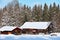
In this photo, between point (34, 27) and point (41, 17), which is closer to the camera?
point (34, 27)

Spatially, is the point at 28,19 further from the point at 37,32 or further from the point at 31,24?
the point at 37,32

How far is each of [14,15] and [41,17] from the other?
10153mm

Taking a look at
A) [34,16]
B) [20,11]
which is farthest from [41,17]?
[20,11]

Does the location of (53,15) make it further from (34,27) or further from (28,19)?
(34,27)

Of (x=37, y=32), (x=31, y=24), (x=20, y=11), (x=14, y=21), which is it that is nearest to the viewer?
(x=37, y=32)

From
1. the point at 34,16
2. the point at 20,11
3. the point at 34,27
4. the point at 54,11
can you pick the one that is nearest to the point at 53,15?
the point at 54,11

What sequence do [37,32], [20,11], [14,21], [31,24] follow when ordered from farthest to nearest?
[20,11] < [14,21] < [31,24] < [37,32]

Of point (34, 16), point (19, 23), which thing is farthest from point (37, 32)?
point (34, 16)

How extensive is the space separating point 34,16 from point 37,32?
1463 cm

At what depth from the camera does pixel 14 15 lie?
174 ft

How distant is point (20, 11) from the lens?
5653 centimetres

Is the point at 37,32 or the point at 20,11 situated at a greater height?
the point at 20,11

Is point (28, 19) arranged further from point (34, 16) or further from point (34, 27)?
point (34, 27)

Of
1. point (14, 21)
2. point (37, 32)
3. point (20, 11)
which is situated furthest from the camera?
point (20, 11)
